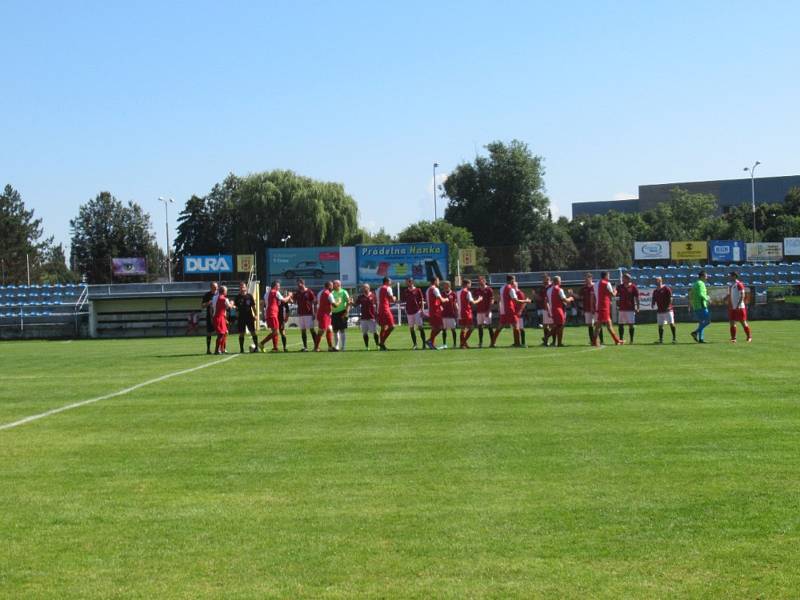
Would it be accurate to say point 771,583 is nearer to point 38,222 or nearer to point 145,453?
point 145,453

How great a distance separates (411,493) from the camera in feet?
27.1

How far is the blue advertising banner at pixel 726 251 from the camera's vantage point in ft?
238

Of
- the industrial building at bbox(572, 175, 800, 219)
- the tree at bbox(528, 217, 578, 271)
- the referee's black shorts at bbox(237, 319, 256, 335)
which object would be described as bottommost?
the referee's black shorts at bbox(237, 319, 256, 335)

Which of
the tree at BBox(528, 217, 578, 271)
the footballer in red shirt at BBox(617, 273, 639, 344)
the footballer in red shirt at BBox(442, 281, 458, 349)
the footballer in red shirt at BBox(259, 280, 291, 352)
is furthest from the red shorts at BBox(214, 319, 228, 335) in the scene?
the tree at BBox(528, 217, 578, 271)

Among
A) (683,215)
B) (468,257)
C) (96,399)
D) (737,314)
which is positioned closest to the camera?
(96,399)

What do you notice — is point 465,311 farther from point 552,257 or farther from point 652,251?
point 652,251

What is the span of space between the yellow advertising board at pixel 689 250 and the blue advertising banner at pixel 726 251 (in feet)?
2.27

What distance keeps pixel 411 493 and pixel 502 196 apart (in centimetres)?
9573

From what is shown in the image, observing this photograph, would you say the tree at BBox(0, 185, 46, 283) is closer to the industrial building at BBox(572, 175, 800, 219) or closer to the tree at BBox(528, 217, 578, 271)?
the tree at BBox(528, 217, 578, 271)

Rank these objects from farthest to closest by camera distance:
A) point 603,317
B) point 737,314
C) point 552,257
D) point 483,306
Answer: point 552,257, point 483,306, point 737,314, point 603,317

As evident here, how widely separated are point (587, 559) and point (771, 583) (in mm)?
1067

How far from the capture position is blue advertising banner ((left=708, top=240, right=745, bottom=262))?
7269 centimetres

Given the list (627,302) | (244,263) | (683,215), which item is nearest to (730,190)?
(683,215)

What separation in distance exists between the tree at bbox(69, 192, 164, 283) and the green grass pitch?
105 meters
